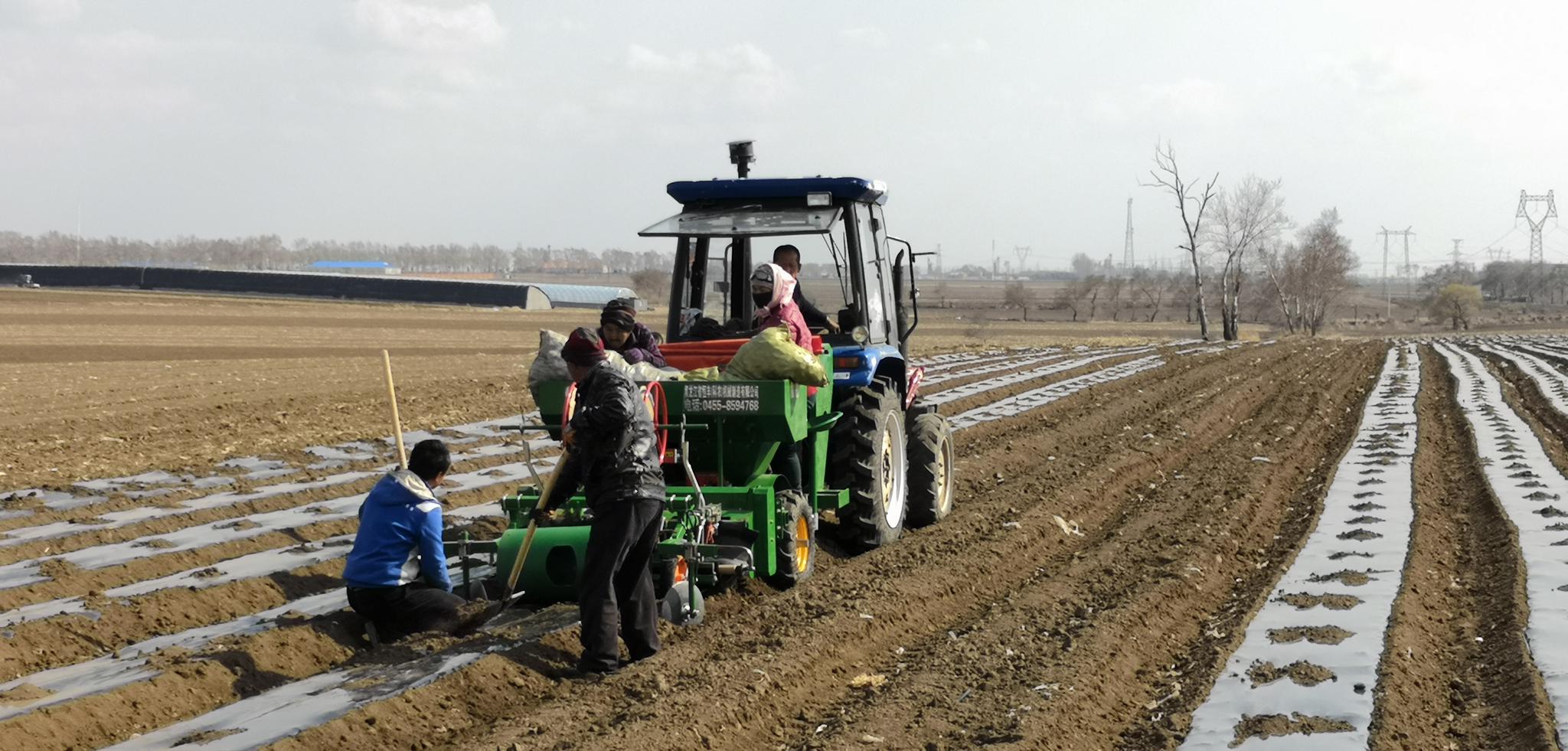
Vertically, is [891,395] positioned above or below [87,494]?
above

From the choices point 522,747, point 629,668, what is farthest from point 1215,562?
point 522,747

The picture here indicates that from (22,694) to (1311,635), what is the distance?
17.9ft

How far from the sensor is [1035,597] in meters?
7.43

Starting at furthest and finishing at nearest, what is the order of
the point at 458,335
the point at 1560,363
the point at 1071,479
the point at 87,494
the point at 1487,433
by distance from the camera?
the point at 458,335, the point at 1560,363, the point at 1487,433, the point at 1071,479, the point at 87,494

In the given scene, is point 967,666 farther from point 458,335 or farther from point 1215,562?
point 458,335

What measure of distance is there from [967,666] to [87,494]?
23.3ft

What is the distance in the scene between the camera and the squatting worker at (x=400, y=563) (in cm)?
638

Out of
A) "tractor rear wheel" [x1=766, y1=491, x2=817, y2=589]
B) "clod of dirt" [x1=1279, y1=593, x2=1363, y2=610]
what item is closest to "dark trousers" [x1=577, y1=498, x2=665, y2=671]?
"tractor rear wheel" [x1=766, y1=491, x2=817, y2=589]

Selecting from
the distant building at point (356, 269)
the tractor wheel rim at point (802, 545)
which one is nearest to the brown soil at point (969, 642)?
the tractor wheel rim at point (802, 545)

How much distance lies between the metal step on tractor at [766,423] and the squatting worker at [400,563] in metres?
0.39

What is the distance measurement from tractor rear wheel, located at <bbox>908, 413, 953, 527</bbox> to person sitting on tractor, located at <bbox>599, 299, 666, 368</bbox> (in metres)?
2.45

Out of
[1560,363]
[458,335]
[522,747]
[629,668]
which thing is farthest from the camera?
[458,335]

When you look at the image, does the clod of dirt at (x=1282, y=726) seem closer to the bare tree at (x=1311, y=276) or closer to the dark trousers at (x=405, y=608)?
the dark trousers at (x=405, y=608)

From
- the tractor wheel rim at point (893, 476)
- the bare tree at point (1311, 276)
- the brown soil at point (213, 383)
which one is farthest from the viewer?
the bare tree at point (1311, 276)
